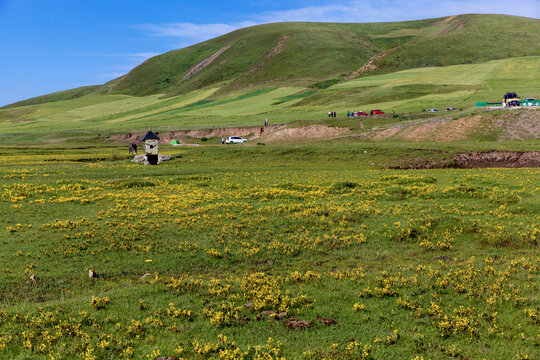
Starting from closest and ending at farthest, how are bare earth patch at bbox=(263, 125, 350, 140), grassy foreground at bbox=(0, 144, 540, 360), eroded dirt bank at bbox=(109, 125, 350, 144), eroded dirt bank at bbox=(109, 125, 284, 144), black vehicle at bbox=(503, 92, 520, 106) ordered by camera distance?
grassy foreground at bbox=(0, 144, 540, 360) < bare earth patch at bbox=(263, 125, 350, 140) < black vehicle at bbox=(503, 92, 520, 106) < eroded dirt bank at bbox=(109, 125, 350, 144) < eroded dirt bank at bbox=(109, 125, 284, 144)

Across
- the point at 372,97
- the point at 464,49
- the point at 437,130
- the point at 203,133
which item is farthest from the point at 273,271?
the point at 464,49

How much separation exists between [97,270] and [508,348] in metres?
16.2

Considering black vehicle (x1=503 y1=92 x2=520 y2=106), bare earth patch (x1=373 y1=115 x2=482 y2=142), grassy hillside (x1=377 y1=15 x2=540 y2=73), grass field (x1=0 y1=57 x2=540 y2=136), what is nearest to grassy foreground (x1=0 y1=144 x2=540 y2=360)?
bare earth patch (x1=373 y1=115 x2=482 y2=142)

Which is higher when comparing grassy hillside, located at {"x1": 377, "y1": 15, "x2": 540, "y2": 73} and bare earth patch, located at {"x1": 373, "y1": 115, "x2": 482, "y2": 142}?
grassy hillside, located at {"x1": 377, "y1": 15, "x2": 540, "y2": 73}

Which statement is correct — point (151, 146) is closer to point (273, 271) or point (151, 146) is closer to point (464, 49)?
point (273, 271)

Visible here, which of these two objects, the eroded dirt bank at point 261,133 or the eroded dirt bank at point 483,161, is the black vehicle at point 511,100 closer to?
the eroded dirt bank at point 261,133

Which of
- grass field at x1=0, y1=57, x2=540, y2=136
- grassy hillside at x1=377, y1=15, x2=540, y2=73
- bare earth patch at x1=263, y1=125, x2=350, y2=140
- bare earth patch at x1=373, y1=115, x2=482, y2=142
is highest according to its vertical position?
grassy hillside at x1=377, y1=15, x2=540, y2=73

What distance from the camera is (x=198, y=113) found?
529 ft

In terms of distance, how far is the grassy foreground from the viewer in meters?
12.2

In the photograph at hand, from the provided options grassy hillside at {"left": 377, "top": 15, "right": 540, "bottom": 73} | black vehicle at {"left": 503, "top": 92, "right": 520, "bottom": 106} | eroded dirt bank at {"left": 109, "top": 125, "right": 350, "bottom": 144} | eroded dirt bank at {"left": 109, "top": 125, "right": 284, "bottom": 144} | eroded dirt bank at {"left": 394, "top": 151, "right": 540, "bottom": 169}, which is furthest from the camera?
grassy hillside at {"left": 377, "top": 15, "right": 540, "bottom": 73}

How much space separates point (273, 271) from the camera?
61.1ft

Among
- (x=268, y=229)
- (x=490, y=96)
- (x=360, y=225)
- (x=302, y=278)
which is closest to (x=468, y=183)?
(x=360, y=225)

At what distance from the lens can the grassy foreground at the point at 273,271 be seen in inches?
482

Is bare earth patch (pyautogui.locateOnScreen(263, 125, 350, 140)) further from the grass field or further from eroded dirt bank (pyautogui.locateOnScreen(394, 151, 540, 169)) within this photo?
eroded dirt bank (pyautogui.locateOnScreen(394, 151, 540, 169))
